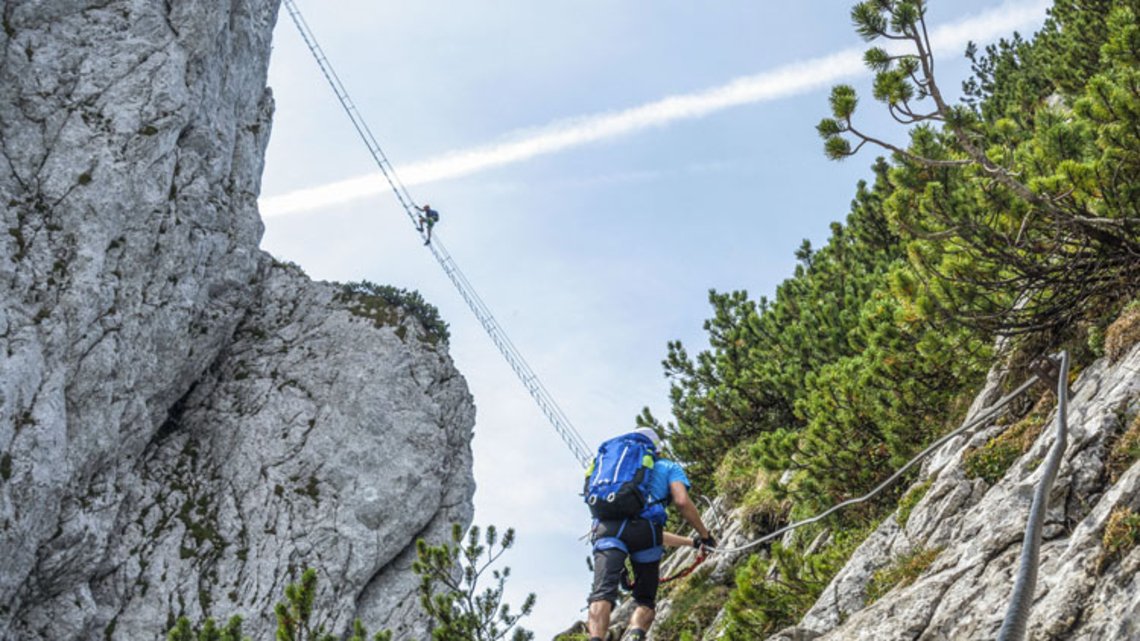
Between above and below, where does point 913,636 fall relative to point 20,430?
below

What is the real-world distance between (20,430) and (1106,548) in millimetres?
31329

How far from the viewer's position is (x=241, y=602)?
3441 cm

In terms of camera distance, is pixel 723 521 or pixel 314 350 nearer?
pixel 723 521

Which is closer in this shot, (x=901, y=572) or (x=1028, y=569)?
(x=1028, y=569)

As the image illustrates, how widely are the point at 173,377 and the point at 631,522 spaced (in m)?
34.1

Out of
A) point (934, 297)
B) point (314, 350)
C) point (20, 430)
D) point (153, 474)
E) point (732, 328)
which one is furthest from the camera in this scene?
point (314, 350)

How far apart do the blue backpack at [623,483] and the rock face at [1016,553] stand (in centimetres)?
169

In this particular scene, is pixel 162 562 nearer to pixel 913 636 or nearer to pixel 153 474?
pixel 153 474

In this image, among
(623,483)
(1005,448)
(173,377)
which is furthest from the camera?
(173,377)

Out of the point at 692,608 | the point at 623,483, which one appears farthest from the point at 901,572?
the point at 692,608

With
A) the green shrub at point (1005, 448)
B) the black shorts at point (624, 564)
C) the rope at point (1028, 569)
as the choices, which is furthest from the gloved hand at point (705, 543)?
the rope at point (1028, 569)

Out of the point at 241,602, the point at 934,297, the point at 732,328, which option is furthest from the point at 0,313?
the point at 934,297

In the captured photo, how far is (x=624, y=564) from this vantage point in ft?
27.7

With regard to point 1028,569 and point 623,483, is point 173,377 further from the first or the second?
point 1028,569
